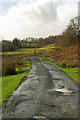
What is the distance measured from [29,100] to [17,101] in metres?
0.89

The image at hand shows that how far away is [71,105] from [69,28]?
5065cm

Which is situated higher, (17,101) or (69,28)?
(69,28)

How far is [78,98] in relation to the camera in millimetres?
10297

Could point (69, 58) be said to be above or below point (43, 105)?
above

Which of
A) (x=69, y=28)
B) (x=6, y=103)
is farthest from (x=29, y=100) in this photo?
(x=69, y=28)

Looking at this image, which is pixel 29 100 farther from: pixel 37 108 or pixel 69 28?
pixel 69 28

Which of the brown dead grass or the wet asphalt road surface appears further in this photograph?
the brown dead grass

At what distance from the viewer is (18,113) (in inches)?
311

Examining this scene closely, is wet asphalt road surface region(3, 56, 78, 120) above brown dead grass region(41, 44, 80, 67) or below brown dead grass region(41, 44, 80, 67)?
below

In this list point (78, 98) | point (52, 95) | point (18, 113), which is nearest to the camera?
point (18, 113)

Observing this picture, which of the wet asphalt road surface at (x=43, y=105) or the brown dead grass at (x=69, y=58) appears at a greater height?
the brown dead grass at (x=69, y=58)

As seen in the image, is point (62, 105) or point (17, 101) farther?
point (17, 101)

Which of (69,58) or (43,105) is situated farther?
(69,58)

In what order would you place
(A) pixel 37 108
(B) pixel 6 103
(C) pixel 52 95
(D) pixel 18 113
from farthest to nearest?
(C) pixel 52 95 → (B) pixel 6 103 → (A) pixel 37 108 → (D) pixel 18 113
